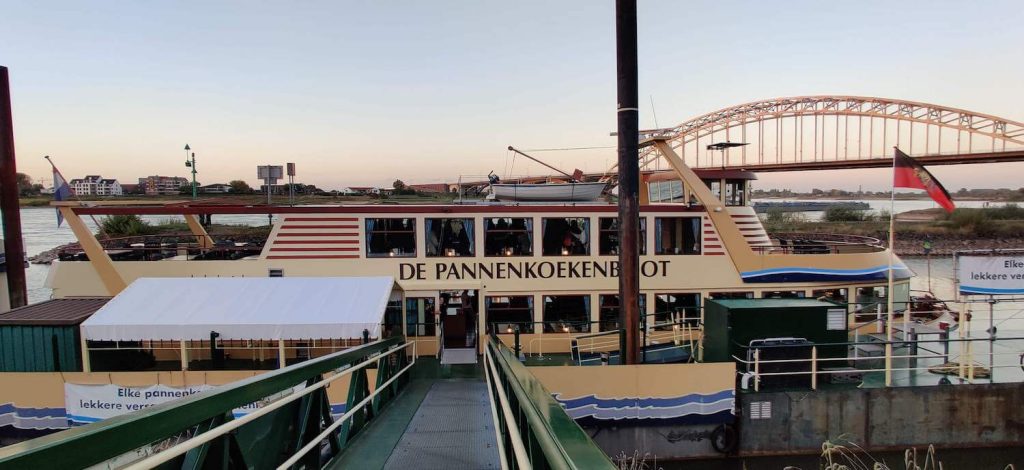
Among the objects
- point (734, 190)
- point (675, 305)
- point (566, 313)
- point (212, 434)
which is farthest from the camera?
point (734, 190)

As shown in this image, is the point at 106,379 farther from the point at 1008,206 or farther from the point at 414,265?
the point at 1008,206

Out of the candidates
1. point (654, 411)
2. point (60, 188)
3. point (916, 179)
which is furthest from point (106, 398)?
point (916, 179)

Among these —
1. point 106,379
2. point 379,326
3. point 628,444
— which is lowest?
point 628,444

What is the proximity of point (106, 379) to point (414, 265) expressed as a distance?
19.5 feet

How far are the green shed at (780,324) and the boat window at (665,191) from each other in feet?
16.2

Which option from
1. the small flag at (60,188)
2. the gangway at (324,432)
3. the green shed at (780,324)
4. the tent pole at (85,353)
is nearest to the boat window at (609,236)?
the green shed at (780,324)

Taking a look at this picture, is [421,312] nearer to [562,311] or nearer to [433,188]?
[562,311]

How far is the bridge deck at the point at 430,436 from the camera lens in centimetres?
395

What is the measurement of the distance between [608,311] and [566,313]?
1.01m

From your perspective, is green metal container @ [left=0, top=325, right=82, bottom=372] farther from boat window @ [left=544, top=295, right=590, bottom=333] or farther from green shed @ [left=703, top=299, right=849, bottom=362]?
green shed @ [left=703, top=299, right=849, bottom=362]

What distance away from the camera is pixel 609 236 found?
40.1ft

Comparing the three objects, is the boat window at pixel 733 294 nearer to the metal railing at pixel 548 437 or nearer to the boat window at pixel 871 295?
the boat window at pixel 871 295

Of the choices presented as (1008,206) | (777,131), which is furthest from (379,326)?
(1008,206)

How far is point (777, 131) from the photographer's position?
9800 cm
